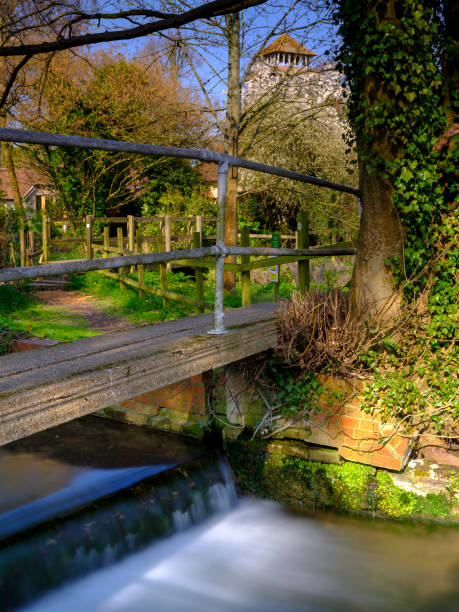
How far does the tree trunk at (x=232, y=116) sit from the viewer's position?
11.4 m

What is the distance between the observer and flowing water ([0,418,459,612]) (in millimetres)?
3834

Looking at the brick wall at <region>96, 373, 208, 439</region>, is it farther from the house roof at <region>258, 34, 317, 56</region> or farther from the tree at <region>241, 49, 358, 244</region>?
the tree at <region>241, 49, 358, 244</region>

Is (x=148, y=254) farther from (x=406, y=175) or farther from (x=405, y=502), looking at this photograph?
(x=405, y=502)

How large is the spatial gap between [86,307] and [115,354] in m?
7.32

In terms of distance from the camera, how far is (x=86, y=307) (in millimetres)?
10219

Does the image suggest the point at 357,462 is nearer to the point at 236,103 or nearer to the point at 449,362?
the point at 449,362

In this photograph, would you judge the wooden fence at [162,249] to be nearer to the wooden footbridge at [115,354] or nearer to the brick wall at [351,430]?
the brick wall at [351,430]

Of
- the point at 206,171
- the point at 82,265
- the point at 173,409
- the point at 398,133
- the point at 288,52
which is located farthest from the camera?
the point at 206,171

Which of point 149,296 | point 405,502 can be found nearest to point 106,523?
point 405,502

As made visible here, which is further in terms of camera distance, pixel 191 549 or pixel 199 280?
pixel 199 280

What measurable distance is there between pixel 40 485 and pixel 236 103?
30.3ft

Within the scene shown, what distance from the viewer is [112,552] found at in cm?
419

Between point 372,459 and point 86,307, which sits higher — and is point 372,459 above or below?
below

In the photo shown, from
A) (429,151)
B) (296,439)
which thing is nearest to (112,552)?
(296,439)
